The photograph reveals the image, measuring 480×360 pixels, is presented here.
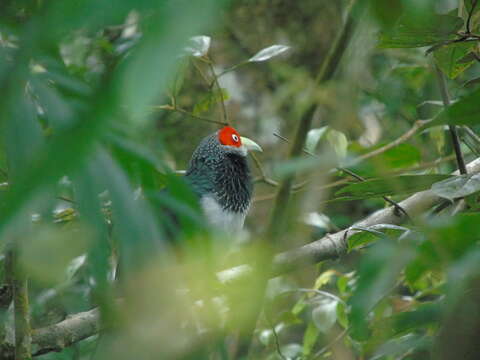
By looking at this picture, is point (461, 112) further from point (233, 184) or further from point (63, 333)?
point (233, 184)

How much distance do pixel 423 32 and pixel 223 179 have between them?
165 cm

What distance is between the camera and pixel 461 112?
33.2 inches

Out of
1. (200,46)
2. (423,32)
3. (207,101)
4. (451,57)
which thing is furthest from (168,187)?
(207,101)

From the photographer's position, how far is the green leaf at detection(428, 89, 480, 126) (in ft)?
2.73

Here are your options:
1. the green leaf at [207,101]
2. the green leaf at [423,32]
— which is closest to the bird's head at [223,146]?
the green leaf at [207,101]

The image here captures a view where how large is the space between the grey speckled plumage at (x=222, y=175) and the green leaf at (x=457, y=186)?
4.99ft

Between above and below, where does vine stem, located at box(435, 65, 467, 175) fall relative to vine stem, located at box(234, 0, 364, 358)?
below

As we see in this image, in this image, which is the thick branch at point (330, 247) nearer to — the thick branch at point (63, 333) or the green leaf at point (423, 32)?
the thick branch at point (63, 333)

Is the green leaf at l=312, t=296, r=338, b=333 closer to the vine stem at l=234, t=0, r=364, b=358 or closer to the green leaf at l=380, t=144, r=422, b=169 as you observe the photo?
the green leaf at l=380, t=144, r=422, b=169

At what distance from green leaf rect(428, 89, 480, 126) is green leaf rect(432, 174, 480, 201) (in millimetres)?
289

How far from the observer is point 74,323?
1.62 metres

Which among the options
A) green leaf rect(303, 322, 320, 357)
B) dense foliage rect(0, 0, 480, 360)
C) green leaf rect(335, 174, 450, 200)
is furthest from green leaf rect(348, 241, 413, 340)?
green leaf rect(303, 322, 320, 357)

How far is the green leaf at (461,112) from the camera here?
834 mm

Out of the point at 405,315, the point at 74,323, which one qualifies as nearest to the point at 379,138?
the point at 74,323
